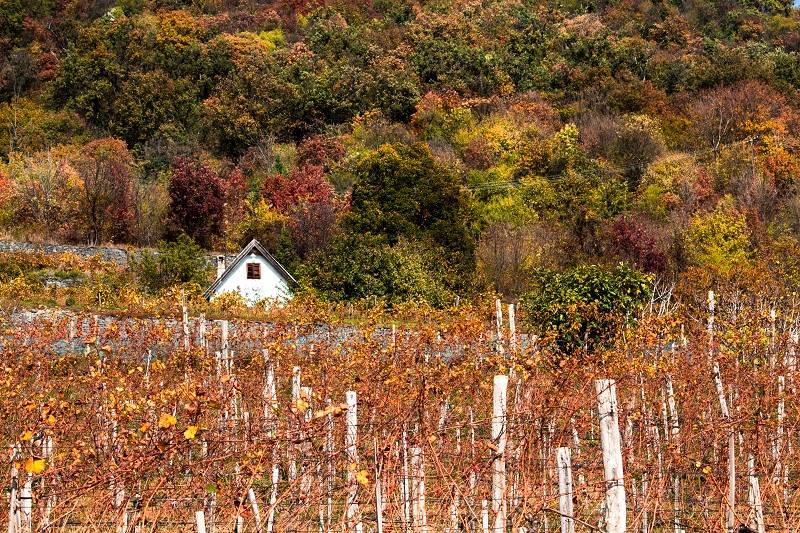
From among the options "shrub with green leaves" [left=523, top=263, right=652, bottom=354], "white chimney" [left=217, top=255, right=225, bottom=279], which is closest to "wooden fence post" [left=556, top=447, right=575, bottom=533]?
"shrub with green leaves" [left=523, top=263, right=652, bottom=354]

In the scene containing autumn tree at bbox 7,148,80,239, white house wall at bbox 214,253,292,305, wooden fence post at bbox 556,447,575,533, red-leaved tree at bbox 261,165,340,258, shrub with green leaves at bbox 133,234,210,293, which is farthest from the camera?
autumn tree at bbox 7,148,80,239

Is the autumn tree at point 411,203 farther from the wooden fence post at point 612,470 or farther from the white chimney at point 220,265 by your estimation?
the wooden fence post at point 612,470

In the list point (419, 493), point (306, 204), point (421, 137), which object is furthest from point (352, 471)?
point (421, 137)

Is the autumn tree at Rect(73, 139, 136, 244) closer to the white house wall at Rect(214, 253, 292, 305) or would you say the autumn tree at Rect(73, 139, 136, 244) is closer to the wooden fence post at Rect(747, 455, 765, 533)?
the white house wall at Rect(214, 253, 292, 305)

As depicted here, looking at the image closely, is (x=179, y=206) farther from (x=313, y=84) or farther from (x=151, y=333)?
(x=151, y=333)

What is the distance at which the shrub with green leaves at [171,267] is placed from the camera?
25484mm

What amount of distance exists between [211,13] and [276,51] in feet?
47.3

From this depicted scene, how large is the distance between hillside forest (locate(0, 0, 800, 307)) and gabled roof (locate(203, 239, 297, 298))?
740 millimetres

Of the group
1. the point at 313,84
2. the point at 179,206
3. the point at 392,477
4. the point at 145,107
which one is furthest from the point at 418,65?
the point at 392,477

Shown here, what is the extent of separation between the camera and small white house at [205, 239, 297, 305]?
1014 inches

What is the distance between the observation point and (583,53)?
4531 centimetres

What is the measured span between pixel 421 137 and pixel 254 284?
51.2 feet

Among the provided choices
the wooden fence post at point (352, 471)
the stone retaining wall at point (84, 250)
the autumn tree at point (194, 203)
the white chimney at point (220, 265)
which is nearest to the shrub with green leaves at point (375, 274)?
the white chimney at point (220, 265)

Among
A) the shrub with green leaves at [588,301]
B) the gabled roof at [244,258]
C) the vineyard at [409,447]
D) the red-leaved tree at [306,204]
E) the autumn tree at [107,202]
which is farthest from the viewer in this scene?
the autumn tree at [107,202]
